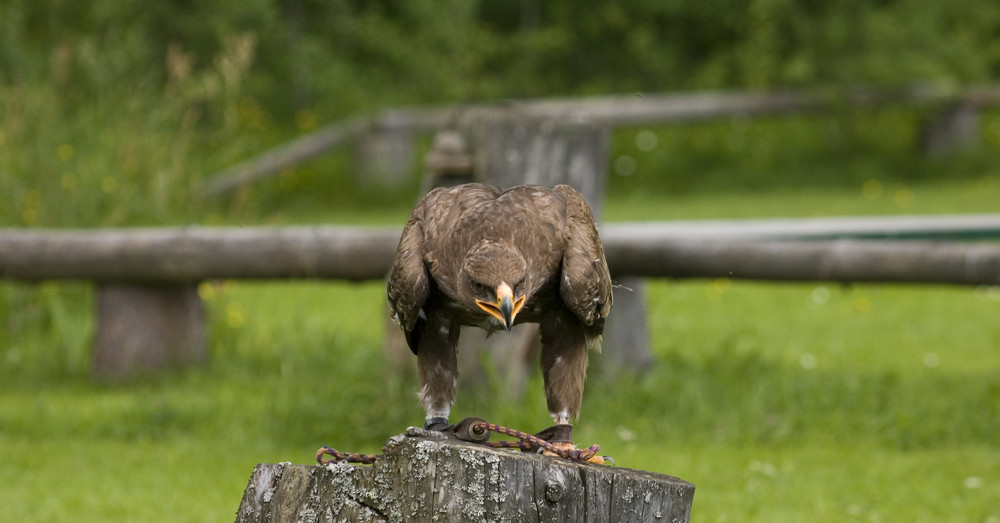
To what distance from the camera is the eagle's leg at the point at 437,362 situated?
8.84 feet

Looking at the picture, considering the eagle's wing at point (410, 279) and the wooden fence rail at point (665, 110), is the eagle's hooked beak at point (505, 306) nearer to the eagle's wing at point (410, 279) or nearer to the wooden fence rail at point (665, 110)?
the eagle's wing at point (410, 279)

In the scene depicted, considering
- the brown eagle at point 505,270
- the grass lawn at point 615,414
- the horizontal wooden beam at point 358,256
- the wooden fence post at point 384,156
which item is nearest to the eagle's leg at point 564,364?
the brown eagle at point 505,270

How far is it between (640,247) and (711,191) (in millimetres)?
8660

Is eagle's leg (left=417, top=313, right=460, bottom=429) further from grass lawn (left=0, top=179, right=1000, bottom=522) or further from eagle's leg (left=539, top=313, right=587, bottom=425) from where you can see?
grass lawn (left=0, top=179, right=1000, bottom=522)

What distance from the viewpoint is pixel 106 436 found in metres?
5.79

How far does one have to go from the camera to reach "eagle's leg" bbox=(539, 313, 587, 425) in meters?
2.68

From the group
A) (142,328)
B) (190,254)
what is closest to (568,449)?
(190,254)

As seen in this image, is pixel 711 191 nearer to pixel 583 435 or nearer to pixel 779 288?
pixel 779 288

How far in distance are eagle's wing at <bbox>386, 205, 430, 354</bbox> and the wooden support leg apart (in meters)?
4.08

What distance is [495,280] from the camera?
2.27 m

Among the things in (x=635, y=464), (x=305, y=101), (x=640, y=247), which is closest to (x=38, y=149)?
(x=640, y=247)

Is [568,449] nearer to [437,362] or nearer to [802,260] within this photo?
[437,362]

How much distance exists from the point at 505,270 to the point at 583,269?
31 cm

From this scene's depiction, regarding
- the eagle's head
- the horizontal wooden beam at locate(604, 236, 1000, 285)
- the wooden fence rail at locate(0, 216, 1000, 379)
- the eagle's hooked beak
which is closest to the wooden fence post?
the wooden fence rail at locate(0, 216, 1000, 379)
